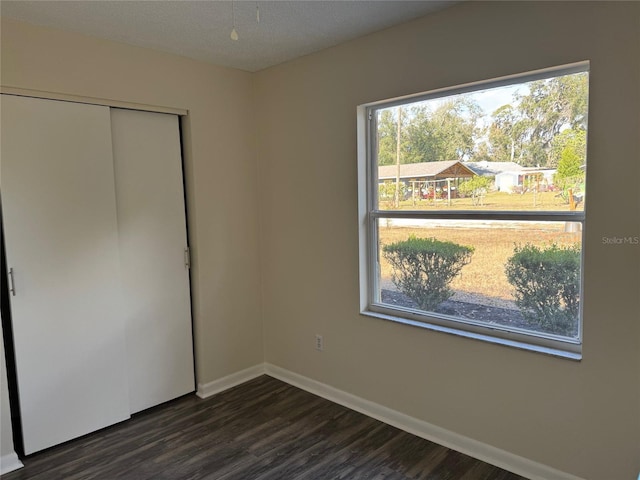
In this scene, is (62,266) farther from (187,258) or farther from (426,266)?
(426,266)

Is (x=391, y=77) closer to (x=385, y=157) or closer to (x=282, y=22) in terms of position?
(x=385, y=157)

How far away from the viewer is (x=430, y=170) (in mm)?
2637

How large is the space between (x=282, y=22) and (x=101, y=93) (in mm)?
1218

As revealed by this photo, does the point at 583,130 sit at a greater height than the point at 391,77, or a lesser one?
lesser

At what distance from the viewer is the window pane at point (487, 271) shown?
85.5 inches

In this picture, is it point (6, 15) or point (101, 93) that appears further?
point (101, 93)

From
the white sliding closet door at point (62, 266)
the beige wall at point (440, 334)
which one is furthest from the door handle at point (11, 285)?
the beige wall at point (440, 334)

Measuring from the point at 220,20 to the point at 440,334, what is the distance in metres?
2.20

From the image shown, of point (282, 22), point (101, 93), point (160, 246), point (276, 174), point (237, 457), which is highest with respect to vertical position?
point (282, 22)

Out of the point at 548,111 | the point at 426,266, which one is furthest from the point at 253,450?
the point at 548,111

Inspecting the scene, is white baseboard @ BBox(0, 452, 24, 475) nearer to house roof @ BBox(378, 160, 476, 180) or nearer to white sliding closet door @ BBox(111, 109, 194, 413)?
white sliding closet door @ BBox(111, 109, 194, 413)

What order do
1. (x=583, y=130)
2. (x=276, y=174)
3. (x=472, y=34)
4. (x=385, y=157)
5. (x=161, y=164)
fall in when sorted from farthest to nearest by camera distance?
(x=276, y=174) → (x=161, y=164) → (x=385, y=157) → (x=472, y=34) → (x=583, y=130)

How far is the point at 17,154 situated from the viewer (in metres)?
2.42

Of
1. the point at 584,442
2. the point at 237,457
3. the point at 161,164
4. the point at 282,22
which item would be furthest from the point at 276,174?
the point at 584,442
